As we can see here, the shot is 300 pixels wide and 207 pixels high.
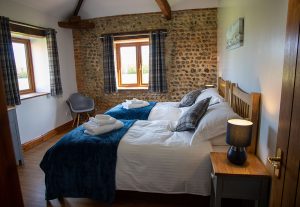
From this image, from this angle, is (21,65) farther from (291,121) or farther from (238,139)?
(291,121)

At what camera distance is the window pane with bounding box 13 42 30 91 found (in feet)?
12.9

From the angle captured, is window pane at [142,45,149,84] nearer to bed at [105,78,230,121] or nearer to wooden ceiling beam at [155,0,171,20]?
wooden ceiling beam at [155,0,171,20]

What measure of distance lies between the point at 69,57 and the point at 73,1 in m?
1.28

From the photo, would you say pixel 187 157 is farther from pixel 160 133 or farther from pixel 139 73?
pixel 139 73

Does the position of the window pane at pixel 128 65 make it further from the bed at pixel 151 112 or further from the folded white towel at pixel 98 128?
the folded white towel at pixel 98 128

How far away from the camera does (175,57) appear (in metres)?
4.93

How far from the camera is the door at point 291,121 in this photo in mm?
804

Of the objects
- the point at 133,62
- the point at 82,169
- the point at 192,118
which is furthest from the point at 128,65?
the point at 82,169

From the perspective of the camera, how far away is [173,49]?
4902mm

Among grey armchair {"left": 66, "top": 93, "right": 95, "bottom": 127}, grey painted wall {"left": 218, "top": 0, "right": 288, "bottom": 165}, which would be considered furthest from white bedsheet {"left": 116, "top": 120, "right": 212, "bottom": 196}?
grey armchair {"left": 66, "top": 93, "right": 95, "bottom": 127}

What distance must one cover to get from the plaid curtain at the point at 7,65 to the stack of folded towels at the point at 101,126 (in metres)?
1.68

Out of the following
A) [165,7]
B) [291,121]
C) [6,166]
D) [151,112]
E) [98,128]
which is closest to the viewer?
[6,166]

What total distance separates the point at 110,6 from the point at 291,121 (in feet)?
15.9

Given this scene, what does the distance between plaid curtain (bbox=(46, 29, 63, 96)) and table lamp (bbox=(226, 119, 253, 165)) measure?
394 cm
